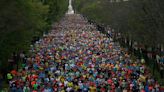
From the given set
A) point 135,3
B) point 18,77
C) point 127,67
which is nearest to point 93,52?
point 135,3

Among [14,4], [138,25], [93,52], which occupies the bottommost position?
[93,52]

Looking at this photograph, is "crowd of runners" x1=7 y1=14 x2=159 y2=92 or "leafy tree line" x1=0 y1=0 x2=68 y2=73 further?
"leafy tree line" x1=0 y1=0 x2=68 y2=73

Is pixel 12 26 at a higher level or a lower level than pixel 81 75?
higher

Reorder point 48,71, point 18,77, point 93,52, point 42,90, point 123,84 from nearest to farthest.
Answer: point 42,90 < point 123,84 < point 18,77 < point 48,71 < point 93,52

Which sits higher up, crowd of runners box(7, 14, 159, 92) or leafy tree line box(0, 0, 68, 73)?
leafy tree line box(0, 0, 68, 73)

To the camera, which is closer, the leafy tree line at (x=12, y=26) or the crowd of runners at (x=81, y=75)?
the crowd of runners at (x=81, y=75)

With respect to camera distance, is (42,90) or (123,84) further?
(123,84)

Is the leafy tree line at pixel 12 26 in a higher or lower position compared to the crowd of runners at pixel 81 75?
higher

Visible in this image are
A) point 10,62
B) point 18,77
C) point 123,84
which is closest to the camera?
point 123,84

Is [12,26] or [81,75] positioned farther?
[81,75]

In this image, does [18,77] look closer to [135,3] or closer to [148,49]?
[135,3]

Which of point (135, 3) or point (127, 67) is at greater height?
point (135, 3)
